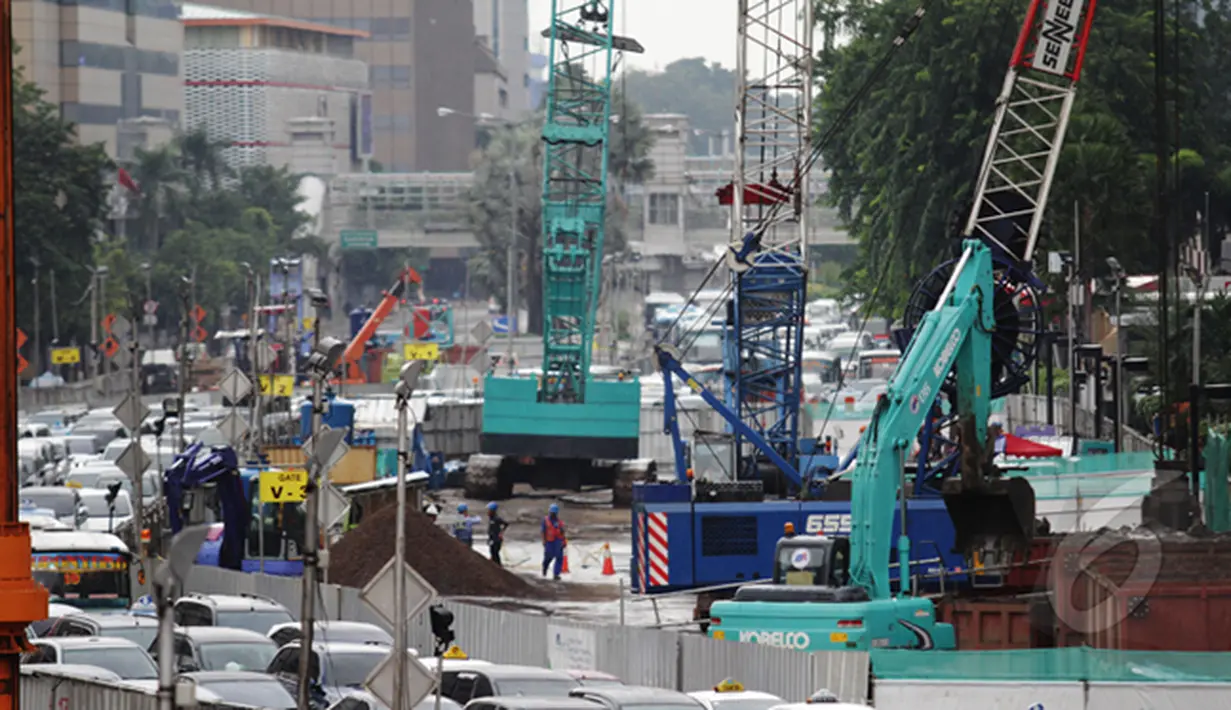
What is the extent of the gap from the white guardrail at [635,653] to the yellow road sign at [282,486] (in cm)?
125

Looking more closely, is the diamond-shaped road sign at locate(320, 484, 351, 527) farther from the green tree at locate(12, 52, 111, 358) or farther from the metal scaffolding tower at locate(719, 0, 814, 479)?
the green tree at locate(12, 52, 111, 358)

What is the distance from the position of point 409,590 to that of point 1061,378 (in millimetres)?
61983

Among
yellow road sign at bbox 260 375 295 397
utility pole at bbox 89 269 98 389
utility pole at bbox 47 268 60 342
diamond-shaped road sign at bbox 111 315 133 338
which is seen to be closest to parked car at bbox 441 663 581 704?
yellow road sign at bbox 260 375 295 397

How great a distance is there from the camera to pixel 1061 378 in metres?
83.5

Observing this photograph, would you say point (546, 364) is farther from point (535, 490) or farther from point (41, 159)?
point (41, 159)

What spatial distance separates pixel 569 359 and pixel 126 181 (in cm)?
9440

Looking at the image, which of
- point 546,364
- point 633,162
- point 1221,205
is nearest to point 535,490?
point 546,364

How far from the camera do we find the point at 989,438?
121 feet

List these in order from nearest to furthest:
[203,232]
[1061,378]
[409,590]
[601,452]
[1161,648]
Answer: [409,590] → [1161,648] → [601,452] → [1061,378] → [203,232]

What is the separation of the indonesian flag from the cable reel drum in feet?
402

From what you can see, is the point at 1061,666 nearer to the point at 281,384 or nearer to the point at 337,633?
the point at 337,633

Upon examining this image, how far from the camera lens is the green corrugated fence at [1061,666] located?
23906mm

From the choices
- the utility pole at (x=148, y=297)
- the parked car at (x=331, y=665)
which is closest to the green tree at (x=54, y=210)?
the utility pole at (x=148, y=297)

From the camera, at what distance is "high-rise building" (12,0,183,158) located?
501 ft
